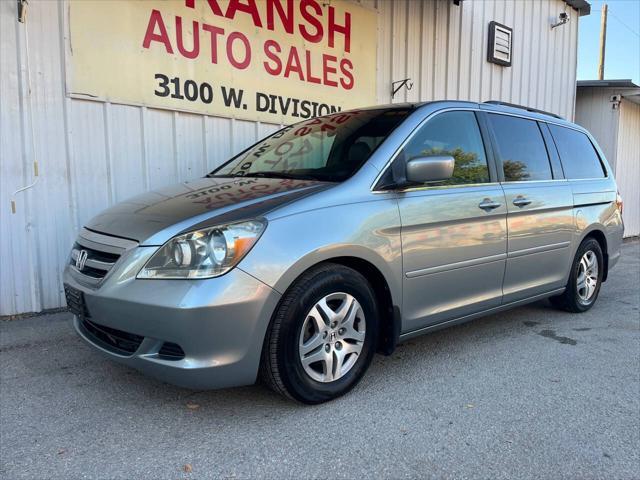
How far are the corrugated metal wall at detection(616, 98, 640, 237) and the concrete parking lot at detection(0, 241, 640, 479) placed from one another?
877 centimetres

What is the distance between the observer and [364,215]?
2842 millimetres

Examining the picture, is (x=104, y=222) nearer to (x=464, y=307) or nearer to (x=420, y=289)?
(x=420, y=289)

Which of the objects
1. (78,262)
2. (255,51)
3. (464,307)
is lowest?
(464,307)

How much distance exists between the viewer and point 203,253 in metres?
2.43

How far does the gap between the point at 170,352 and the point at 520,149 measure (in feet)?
9.93

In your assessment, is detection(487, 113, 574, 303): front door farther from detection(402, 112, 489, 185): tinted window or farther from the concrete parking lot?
the concrete parking lot

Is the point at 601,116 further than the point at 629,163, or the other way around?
the point at 629,163

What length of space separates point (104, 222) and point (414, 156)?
189 centimetres

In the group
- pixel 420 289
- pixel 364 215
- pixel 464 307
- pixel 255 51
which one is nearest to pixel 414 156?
pixel 364 215

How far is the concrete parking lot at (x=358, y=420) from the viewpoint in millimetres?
2262

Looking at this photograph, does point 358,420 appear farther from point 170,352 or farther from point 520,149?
point 520,149

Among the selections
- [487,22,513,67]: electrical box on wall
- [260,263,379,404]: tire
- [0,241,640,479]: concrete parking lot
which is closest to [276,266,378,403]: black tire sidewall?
[260,263,379,404]: tire

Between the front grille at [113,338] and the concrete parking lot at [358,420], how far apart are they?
1.23ft

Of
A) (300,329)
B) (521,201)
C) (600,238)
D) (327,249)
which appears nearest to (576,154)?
(600,238)
